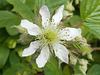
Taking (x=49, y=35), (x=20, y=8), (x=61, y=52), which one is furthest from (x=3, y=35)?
(x=61, y=52)

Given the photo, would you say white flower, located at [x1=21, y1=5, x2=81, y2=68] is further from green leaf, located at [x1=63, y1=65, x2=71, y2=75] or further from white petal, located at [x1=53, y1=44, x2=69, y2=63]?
green leaf, located at [x1=63, y1=65, x2=71, y2=75]

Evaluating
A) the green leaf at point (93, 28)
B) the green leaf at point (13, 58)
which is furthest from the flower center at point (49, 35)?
the green leaf at point (13, 58)

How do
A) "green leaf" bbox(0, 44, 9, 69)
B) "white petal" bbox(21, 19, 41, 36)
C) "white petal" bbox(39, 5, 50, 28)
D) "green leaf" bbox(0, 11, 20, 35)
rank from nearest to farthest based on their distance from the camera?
"white petal" bbox(21, 19, 41, 36) < "white petal" bbox(39, 5, 50, 28) < "green leaf" bbox(0, 11, 20, 35) < "green leaf" bbox(0, 44, 9, 69)

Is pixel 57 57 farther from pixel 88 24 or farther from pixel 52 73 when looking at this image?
pixel 88 24

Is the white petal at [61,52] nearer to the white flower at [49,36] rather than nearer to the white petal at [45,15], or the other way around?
the white flower at [49,36]

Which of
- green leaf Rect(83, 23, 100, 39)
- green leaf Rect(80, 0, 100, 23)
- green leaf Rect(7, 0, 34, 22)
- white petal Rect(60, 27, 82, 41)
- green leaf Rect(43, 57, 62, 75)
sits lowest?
green leaf Rect(43, 57, 62, 75)

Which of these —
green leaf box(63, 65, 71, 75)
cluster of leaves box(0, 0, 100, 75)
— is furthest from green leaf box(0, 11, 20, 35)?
green leaf box(63, 65, 71, 75)

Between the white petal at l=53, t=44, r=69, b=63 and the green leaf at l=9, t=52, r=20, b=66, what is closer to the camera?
the white petal at l=53, t=44, r=69, b=63
